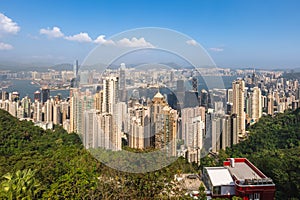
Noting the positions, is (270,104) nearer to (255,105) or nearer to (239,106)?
(255,105)

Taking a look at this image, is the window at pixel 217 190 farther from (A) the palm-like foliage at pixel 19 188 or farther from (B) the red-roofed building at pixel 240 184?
(A) the palm-like foliage at pixel 19 188

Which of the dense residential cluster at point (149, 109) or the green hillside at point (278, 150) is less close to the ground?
the dense residential cluster at point (149, 109)

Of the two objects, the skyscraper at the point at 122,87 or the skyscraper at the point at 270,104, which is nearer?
the skyscraper at the point at 122,87

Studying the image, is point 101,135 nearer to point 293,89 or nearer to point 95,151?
point 95,151

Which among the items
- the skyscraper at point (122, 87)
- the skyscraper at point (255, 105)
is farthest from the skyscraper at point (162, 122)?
the skyscraper at point (255, 105)

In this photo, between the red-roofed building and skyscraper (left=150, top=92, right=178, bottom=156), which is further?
the red-roofed building

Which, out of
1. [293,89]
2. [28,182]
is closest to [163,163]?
[28,182]

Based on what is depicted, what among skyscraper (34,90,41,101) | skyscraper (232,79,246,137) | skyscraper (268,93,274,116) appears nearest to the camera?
skyscraper (232,79,246,137)

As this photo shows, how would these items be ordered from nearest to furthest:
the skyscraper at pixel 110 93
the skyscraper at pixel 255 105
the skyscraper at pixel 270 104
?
the skyscraper at pixel 110 93, the skyscraper at pixel 255 105, the skyscraper at pixel 270 104

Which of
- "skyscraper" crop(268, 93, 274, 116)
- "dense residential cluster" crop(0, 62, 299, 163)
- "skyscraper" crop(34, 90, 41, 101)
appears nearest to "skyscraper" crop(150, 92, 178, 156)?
"dense residential cluster" crop(0, 62, 299, 163)

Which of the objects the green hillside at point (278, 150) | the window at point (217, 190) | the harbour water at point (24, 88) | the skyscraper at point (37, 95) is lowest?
the green hillside at point (278, 150)

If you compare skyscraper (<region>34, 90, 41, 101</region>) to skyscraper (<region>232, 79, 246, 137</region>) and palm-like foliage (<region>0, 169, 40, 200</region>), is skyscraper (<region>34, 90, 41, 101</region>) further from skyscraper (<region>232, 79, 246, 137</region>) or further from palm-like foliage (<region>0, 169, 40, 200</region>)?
palm-like foliage (<region>0, 169, 40, 200</region>)

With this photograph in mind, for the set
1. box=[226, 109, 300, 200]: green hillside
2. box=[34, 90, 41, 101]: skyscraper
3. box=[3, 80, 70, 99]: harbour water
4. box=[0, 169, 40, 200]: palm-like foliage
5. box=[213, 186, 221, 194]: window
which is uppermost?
box=[3, 80, 70, 99]: harbour water
